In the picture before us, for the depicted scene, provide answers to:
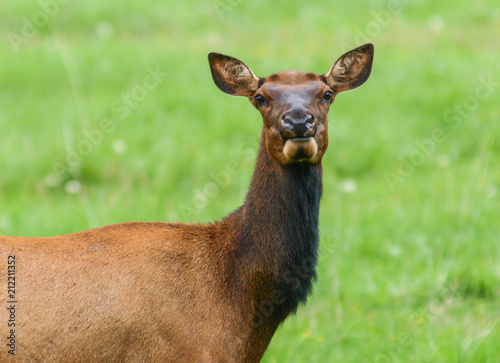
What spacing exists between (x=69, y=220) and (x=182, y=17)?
742 cm

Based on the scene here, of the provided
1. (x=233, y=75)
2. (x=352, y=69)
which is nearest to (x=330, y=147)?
(x=352, y=69)

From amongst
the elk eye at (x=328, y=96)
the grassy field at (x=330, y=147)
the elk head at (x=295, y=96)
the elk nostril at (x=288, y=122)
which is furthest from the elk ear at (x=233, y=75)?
the grassy field at (x=330, y=147)

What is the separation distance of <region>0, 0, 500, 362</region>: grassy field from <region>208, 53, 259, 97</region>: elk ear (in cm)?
217

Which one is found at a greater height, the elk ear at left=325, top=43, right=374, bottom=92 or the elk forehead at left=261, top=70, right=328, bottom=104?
the elk ear at left=325, top=43, right=374, bottom=92

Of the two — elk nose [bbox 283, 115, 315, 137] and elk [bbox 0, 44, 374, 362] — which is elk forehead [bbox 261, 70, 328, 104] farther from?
elk nose [bbox 283, 115, 315, 137]

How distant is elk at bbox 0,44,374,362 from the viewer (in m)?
3.80

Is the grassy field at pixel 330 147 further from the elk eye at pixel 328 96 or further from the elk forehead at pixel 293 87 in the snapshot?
the elk forehead at pixel 293 87

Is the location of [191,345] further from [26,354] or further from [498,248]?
[498,248]

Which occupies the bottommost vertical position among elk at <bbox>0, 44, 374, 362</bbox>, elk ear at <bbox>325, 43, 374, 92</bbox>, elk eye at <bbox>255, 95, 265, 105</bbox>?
elk at <bbox>0, 44, 374, 362</bbox>

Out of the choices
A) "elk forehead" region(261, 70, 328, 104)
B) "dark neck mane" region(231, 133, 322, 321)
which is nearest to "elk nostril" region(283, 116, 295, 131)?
"elk forehead" region(261, 70, 328, 104)

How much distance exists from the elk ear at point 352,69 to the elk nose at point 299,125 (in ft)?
2.37

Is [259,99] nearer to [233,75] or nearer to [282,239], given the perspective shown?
[233,75]

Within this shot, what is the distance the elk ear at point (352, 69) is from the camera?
4.61 meters

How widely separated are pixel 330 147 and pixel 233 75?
5495 mm
